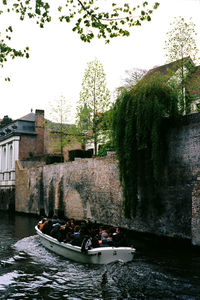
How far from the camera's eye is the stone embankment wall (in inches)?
518

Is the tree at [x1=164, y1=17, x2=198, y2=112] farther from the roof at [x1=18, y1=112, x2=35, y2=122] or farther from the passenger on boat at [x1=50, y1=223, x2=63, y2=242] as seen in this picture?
the roof at [x1=18, y1=112, x2=35, y2=122]

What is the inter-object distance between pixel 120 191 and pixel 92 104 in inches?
394

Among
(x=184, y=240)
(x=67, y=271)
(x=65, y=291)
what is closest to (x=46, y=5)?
(x=65, y=291)

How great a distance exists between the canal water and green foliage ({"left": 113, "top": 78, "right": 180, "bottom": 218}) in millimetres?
2977

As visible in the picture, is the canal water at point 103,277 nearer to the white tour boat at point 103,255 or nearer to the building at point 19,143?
the white tour boat at point 103,255

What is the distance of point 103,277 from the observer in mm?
8953

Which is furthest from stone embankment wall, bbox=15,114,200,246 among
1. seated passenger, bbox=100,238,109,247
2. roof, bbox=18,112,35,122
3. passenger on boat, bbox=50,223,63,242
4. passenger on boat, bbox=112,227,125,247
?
roof, bbox=18,112,35,122

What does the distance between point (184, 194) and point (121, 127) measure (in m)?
4.13

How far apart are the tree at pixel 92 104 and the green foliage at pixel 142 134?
381 inches

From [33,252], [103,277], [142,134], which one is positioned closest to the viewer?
[103,277]

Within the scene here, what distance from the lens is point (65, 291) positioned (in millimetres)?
7785

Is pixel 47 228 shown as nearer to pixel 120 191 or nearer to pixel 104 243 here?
pixel 104 243

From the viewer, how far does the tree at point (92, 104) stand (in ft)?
82.0

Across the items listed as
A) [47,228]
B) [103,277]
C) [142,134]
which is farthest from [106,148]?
[103,277]
